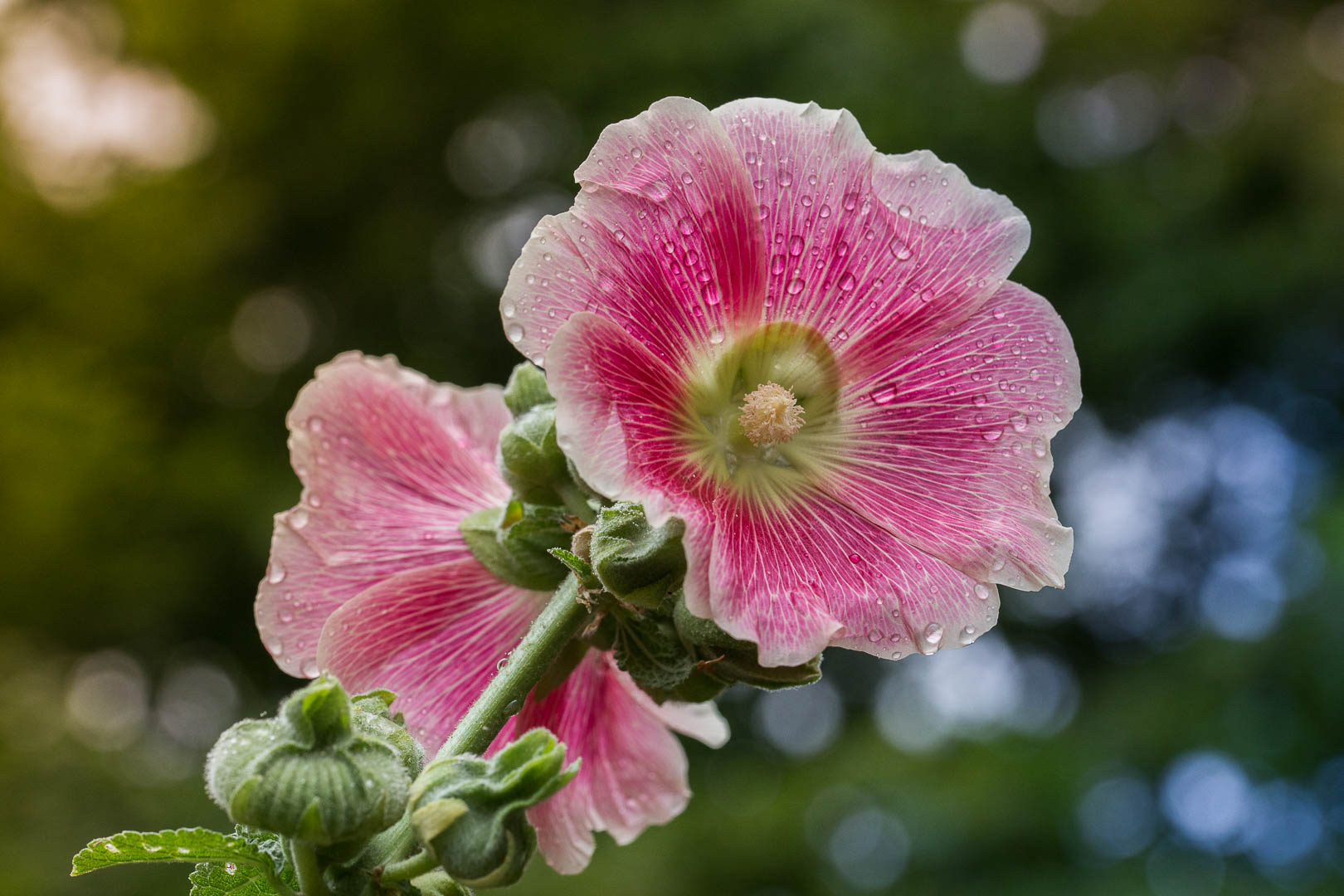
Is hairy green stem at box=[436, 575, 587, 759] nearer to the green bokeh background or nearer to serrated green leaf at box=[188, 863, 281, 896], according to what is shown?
serrated green leaf at box=[188, 863, 281, 896]

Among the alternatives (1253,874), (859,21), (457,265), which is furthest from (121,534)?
(1253,874)

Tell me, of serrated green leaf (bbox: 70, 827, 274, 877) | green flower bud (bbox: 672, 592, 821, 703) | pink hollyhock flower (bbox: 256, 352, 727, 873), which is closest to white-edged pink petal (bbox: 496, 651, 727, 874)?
pink hollyhock flower (bbox: 256, 352, 727, 873)

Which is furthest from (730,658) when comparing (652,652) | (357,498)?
(357,498)

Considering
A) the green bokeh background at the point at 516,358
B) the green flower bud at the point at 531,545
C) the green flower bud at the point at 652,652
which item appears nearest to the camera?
the green flower bud at the point at 652,652

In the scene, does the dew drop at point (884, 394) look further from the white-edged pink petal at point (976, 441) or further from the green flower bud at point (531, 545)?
the green flower bud at point (531, 545)

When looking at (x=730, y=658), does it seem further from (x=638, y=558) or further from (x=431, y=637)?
(x=431, y=637)

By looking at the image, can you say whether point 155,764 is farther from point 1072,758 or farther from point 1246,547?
point 1246,547

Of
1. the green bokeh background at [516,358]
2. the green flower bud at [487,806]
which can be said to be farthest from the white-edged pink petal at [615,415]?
the green bokeh background at [516,358]
